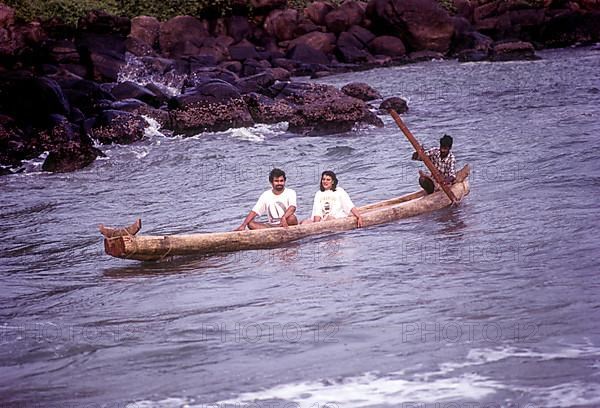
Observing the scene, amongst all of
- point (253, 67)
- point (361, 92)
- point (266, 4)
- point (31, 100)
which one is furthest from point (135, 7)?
point (31, 100)

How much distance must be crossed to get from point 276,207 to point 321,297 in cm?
280

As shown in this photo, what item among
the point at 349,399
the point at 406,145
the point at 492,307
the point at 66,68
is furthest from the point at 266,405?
the point at 66,68

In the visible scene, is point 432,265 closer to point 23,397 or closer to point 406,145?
point 23,397

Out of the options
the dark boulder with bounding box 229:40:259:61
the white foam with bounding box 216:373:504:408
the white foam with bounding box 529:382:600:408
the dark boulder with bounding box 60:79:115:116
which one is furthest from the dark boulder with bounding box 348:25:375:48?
the white foam with bounding box 529:382:600:408

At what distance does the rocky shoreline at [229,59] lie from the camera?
2133 cm

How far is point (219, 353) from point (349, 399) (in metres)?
1.48

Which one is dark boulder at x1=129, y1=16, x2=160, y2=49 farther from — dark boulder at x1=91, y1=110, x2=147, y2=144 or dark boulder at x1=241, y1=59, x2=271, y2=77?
dark boulder at x1=91, y1=110, x2=147, y2=144

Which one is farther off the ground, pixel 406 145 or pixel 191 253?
pixel 406 145

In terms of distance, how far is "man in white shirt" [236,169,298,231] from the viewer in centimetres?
1105

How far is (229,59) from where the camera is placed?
33781 mm

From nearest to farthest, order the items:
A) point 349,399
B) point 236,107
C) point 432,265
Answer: point 349,399
point 432,265
point 236,107

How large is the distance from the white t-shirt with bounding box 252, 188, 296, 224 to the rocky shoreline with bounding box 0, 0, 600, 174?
9120mm

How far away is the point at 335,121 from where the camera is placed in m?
21.1

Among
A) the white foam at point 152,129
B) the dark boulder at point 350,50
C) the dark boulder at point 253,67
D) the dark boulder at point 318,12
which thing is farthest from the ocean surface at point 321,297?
the dark boulder at point 318,12
